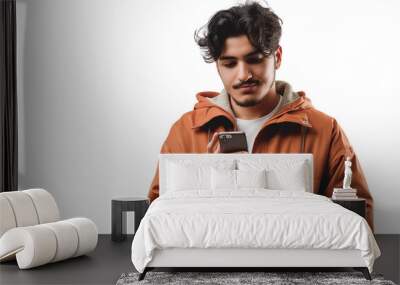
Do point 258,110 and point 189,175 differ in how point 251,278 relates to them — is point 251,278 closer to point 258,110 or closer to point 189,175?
point 189,175

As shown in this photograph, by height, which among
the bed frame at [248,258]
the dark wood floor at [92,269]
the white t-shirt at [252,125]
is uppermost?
the white t-shirt at [252,125]

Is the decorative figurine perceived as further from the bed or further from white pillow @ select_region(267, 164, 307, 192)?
the bed

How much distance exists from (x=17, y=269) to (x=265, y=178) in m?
2.44

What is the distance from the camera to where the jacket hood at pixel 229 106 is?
693 centimetres

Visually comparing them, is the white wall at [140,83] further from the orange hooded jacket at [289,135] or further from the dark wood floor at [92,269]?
the dark wood floor at [92,269]

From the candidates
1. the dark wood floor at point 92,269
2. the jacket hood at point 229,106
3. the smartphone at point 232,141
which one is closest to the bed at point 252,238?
the dark wood floor at point 92,269

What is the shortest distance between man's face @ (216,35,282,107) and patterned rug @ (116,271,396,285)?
2.48 meters

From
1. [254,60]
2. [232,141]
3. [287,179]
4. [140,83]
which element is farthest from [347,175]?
[140,83]

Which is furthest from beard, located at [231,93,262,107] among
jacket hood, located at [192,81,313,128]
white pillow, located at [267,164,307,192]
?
white pillow, located at [267,164,307,192]

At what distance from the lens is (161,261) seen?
4719 millimetres

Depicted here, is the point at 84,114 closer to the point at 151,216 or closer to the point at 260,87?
the point at 260,87

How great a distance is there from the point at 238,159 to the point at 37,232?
7.59 ft

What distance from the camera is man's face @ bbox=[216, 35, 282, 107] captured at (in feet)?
22.7

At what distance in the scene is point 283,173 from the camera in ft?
20.8
